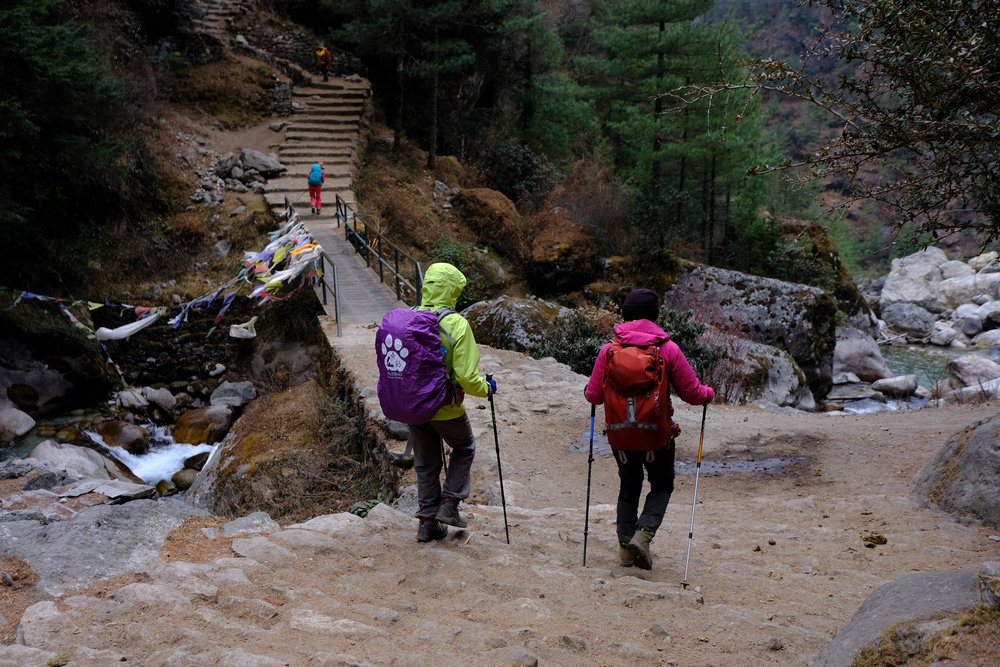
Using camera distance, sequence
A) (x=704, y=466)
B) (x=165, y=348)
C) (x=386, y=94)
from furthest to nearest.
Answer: (x=386, y=94), (x=165, y=348), (x=704, y=466)

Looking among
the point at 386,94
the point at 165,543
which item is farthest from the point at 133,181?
the point at 165,543

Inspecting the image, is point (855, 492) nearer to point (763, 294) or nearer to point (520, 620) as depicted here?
point (520, 620)

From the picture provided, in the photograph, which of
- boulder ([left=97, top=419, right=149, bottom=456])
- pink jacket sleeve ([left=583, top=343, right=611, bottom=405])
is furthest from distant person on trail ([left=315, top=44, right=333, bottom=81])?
pink jacket sleeve ([left=583, top=343, right=611, bottom=405])

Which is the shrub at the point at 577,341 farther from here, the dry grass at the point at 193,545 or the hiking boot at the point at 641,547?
the dry grass at the point at 193,545

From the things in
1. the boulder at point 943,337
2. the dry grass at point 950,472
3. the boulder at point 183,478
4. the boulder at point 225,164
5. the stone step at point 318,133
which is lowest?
the boulder at point 943,337

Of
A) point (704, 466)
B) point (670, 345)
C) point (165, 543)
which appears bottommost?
point (704, 466)

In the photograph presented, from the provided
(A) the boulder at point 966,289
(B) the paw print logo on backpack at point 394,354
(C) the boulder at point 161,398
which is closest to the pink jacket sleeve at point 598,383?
(B) the paw print logo on backpack at point 394,354

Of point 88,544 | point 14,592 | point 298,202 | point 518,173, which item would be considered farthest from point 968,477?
point 518,173

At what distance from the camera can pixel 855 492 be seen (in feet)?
20.9

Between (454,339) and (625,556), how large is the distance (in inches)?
72.4

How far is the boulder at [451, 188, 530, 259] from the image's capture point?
20.9 metres

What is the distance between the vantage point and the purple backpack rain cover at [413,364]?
14.6ft

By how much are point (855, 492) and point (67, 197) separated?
16435mm

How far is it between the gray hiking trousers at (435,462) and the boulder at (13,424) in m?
9.60
